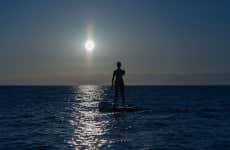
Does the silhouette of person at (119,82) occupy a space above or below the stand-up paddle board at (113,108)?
above

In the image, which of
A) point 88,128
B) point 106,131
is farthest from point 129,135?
point 88,128

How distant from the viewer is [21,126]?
79.2 ft

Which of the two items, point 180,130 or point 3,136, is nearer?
point 3,136

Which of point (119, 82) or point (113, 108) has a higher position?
point (119, 82)

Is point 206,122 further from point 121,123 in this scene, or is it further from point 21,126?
point 21,126

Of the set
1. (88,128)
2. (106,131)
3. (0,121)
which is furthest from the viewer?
(0,121)

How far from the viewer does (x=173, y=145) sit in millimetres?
17125

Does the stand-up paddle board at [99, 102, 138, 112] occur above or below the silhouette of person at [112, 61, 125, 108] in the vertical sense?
below

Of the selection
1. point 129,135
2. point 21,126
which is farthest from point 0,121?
point 129,135

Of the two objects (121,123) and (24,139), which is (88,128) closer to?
(121,123)

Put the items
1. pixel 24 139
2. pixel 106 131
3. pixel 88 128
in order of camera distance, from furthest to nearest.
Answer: pixel 88 128
pixel 106 131
pixel 24 139

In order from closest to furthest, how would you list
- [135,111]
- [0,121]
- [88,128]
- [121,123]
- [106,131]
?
[106,131], [88,128], [121,123], [0,121], [135,111]

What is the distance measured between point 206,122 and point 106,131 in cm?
695

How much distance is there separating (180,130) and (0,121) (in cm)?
1138
